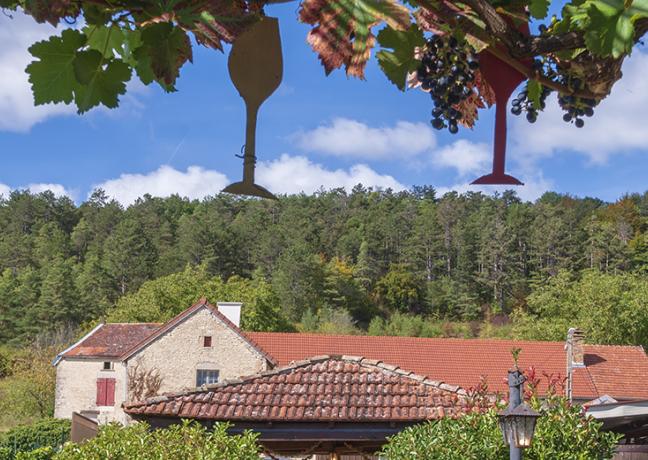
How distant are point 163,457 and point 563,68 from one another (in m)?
6.95

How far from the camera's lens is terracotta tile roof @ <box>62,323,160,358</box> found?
31.0 metres

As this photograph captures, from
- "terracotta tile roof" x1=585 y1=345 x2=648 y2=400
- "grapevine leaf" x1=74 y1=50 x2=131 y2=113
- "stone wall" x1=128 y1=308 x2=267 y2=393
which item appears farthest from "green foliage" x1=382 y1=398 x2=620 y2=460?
"terracotta tile roof" x1=585 y1=345 x2=648 y2=400

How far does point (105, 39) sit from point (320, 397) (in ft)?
36.3

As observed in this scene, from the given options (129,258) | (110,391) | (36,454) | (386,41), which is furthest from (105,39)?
(129,258)

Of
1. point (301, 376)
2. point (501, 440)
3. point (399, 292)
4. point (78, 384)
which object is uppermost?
point (399, 292)

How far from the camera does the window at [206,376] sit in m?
25.4

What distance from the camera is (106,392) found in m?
30.7

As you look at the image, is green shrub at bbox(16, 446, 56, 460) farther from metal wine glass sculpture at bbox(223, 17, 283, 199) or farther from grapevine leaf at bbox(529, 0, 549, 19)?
grapevine leaf at bbox(529, 0, 549, 19)

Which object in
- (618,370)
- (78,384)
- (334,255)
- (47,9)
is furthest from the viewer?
(334,255)

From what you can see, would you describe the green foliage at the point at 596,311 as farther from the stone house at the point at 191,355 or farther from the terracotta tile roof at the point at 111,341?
the terracotta tile roof at the point at 111,341

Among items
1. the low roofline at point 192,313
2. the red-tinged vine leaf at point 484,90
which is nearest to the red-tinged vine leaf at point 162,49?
the red-tinged vine leaf at point 484,90

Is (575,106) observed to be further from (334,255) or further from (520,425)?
(334,255)

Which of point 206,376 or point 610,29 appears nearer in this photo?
point 610,29

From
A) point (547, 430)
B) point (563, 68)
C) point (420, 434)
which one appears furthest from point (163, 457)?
point (563, 68)
